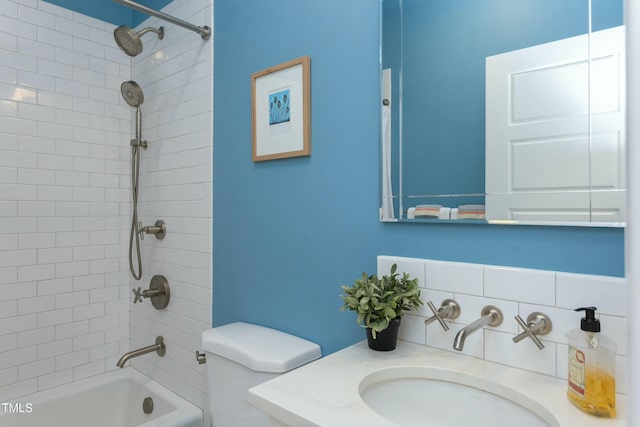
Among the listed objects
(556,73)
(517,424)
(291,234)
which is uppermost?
(556,73)

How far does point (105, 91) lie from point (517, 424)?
2.40m

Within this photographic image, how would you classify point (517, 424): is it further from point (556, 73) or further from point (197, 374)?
point (197, 374)

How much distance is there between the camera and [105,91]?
223cm

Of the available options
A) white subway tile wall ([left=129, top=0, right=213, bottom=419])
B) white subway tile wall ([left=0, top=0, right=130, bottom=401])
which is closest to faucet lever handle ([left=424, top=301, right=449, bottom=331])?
white subway tile wall ([left=129, top=0, right=213, bottom=419])

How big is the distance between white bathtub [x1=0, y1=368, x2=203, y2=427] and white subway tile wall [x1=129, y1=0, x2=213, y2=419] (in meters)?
0.07

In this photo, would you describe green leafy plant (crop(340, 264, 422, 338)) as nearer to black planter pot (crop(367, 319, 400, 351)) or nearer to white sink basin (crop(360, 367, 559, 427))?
black planter pot (crop(367, 319, 400, 351))

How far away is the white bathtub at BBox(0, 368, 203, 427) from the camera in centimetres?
182

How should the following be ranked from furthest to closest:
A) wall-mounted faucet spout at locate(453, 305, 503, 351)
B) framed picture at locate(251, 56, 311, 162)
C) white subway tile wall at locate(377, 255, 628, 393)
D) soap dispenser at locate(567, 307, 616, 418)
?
framed picture at locate(251, 56, 311, 162)
wall-mounted faucet spout at locate(453, 305, 503, 351)
white subway tile wall at locate(377, 255, 628, 393)
soap dispenser at locate(567, 307, 616, 418)

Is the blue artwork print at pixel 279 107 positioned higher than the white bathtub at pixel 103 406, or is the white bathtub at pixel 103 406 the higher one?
the blue artwork print at pixel 279 107

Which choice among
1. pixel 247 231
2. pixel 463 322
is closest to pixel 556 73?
pixel 463 322

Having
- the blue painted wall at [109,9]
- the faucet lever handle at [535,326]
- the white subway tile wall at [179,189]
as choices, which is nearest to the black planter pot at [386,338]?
the faucet lever handle at [535,326]

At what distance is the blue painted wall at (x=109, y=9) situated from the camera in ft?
6.90

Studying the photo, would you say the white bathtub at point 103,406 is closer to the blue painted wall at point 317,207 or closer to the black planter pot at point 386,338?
the blue painted wall at point 317,207

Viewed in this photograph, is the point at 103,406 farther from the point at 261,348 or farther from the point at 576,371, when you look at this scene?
the point at 576,371
